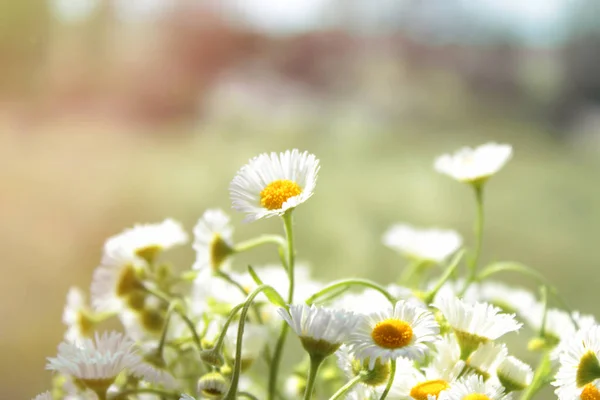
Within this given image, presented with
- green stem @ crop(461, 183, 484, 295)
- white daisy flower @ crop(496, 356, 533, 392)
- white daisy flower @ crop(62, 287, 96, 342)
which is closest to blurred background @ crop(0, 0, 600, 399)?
white daisy flower @ crop(62, 287, 96, 342)

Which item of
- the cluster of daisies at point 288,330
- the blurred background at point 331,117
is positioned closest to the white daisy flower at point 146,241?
the cluster of daisies at point 288,330

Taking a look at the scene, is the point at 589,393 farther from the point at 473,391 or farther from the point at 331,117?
the point at 331,117

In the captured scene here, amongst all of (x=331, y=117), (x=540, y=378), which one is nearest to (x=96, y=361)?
(x=540, y=378)

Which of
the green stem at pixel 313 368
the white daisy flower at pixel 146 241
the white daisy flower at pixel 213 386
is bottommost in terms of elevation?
the white daisy flower at pixel 213 386

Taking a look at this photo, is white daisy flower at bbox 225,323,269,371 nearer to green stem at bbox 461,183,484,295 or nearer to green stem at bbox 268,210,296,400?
green stem at bbox 268,210,296,400

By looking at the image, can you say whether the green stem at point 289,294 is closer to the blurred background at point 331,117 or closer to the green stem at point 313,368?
the green stem at point 313,368

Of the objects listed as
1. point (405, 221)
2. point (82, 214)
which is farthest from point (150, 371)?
point (405, 221)
